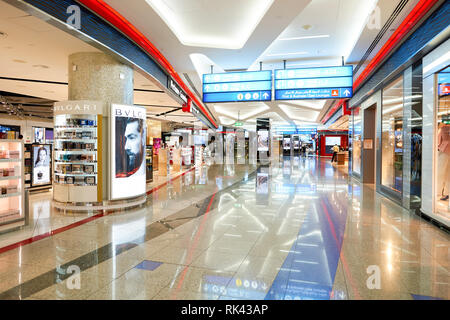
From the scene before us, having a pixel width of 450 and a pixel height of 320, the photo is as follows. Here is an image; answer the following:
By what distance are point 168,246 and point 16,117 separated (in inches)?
808

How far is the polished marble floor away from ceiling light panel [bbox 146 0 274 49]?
3.51m

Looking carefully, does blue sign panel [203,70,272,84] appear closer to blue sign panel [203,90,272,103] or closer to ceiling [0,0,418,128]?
ceiling [0,0,418,128]

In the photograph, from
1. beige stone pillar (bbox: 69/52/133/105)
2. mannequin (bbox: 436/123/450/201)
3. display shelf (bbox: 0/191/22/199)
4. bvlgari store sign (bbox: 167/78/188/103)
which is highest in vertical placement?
bvlgari store sign (bbox: 167/78/188/103)

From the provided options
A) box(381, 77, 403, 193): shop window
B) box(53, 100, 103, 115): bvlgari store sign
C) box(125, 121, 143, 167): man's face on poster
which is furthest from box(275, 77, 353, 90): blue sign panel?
box(53, 100, 103, 115): bvlgari store sign

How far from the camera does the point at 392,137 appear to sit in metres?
6.67

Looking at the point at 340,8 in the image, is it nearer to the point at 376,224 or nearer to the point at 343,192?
the point at 376,224

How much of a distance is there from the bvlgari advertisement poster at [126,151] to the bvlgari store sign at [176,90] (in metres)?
2.99

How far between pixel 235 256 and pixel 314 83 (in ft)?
18.0

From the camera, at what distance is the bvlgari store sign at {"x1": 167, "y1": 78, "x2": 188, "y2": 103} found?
8.61 meters

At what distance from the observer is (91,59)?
5.39m

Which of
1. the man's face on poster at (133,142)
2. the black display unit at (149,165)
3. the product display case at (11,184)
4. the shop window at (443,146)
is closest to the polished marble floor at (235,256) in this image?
the product display case at (11,184)

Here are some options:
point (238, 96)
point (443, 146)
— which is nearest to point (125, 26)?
point (238, 96)

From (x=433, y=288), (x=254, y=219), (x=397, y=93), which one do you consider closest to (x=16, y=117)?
(x=254, y=219)

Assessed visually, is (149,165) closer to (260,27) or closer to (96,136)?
(96,136)
